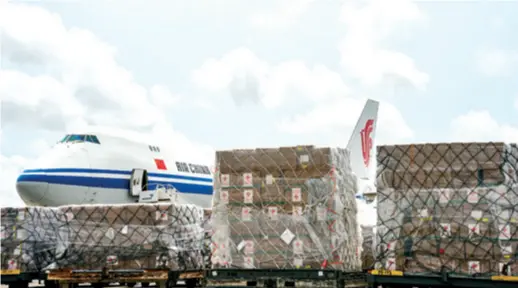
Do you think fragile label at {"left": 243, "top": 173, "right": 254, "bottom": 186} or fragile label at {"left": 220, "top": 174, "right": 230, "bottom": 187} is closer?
fragile label at {"left": 243, "top": 173, "right": 254, "bottom": 186}

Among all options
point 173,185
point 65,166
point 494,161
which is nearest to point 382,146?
point 494,161

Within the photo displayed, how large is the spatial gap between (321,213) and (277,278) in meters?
Answer: 1.27

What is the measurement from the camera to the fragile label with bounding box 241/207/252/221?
10883mm

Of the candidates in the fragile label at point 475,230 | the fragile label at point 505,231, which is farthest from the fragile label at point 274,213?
the fragile label at point 505,231

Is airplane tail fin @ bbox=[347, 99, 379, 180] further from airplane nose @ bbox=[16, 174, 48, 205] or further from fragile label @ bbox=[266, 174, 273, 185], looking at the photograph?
fragile label @ bbox=[266, 174, 273, 185]

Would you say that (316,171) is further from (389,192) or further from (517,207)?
(517,207)

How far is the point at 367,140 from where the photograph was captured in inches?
1369

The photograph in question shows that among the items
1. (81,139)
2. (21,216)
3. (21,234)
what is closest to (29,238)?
(21,234)

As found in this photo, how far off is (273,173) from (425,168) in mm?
2497

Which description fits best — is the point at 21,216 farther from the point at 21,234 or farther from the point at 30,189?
the point at 30,189

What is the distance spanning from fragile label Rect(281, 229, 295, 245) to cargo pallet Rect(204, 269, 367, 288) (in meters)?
0.48

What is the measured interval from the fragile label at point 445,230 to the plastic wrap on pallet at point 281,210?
1.63 meters

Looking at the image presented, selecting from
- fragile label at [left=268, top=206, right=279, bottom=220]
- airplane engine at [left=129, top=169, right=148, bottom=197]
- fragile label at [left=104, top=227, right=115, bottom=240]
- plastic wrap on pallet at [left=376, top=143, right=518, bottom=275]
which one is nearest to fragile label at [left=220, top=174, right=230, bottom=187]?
fragile label at [left=268, top=206, right=279, bottom=220]

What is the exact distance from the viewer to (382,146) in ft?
35.9
